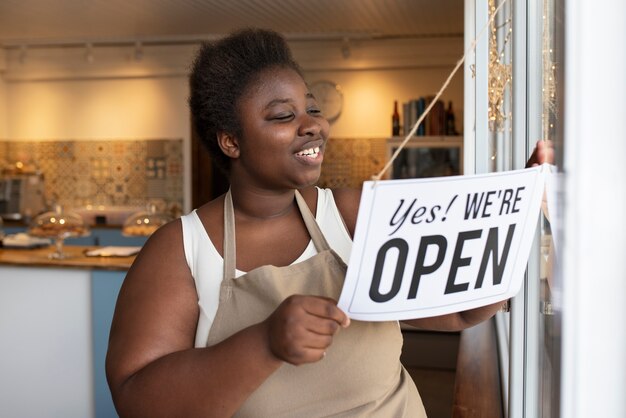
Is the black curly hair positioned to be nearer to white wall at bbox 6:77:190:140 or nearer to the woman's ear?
the woman's ear

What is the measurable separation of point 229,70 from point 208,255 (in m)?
0.31

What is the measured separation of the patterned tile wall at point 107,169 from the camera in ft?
27.2

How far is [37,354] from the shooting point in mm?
3832

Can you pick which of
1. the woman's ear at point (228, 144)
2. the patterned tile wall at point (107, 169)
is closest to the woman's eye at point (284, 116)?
the woman's ear at point (228, 144)

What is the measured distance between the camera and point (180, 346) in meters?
1.09

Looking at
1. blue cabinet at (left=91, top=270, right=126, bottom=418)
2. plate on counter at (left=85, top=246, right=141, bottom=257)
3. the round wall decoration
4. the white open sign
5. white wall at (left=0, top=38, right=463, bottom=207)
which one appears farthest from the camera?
the round wall decoration

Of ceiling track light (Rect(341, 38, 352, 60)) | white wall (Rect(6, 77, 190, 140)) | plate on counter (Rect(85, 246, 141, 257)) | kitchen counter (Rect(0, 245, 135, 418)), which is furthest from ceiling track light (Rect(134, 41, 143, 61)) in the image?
kitchen counter (Rect(0, 245, 135, 418))

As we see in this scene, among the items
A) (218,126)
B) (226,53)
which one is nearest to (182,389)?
(218,126)

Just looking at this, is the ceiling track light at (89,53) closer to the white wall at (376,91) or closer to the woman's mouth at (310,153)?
the white wall at (376,91)

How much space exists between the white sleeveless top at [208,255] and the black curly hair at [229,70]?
17 centimetres

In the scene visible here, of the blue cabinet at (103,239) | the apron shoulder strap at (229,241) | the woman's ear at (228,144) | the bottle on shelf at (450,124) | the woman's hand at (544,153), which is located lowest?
the blue cabinet at (103,239)

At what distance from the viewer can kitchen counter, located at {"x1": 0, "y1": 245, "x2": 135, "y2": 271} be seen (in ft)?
12.2

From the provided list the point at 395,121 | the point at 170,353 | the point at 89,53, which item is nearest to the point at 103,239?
the point at 89,53

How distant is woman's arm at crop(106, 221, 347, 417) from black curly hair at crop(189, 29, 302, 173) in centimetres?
20
